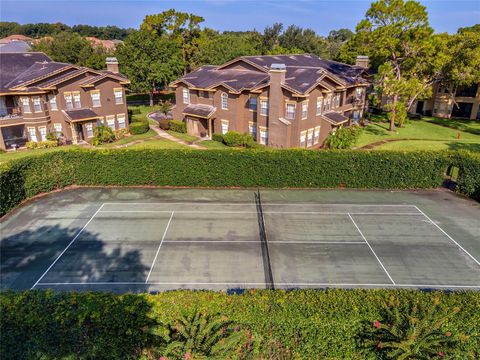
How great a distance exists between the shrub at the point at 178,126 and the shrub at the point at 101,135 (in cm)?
858

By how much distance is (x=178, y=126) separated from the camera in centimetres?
4538

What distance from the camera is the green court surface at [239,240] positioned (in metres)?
17.4

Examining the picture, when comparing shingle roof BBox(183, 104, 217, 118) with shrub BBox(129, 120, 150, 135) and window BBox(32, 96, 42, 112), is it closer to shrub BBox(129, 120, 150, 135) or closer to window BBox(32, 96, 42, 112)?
shrub BBox(129, 120, 150, 135)

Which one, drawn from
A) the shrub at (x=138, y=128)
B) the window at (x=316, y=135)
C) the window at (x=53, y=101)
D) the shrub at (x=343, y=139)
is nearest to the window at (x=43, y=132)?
the window at (x=53, y=101)

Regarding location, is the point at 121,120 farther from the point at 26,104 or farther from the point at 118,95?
the point at 26,104

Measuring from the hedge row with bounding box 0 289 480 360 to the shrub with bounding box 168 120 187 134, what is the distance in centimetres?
3456

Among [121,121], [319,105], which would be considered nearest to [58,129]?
[121,121]

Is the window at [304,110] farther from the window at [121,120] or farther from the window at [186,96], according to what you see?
the window at [121,120]

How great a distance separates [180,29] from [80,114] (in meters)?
38.0

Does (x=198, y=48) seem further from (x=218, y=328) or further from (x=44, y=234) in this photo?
(x=218, y=328)

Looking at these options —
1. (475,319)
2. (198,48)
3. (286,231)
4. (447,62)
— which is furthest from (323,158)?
(198,48)

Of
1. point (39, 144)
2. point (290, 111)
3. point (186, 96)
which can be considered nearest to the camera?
point (290, 111)

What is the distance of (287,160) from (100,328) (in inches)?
749

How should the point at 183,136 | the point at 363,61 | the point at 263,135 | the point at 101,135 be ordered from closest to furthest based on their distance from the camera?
1. the point at 263,135
2. the point at 101,135
3. the point at 183,136
4. the point at 363,61
